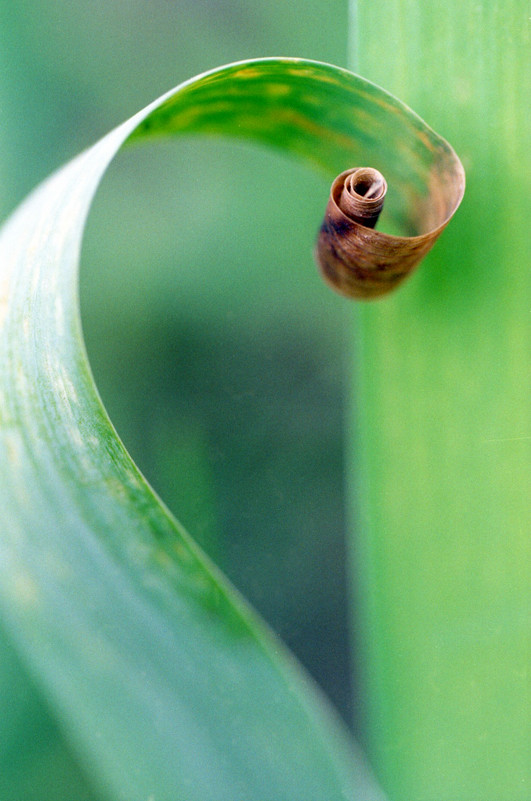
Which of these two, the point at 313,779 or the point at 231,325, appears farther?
the point at 231,325

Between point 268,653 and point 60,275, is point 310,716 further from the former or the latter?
point 60,275

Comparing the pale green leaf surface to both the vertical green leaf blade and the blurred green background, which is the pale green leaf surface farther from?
the blurred green background

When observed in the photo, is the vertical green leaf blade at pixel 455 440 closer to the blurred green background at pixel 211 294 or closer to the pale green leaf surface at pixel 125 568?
the pale green leaf surface at pixel 125 568

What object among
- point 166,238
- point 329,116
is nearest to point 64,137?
point 166,238

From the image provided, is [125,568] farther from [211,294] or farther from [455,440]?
[211,294]

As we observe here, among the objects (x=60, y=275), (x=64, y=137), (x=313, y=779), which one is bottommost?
(x=313, y=779)
